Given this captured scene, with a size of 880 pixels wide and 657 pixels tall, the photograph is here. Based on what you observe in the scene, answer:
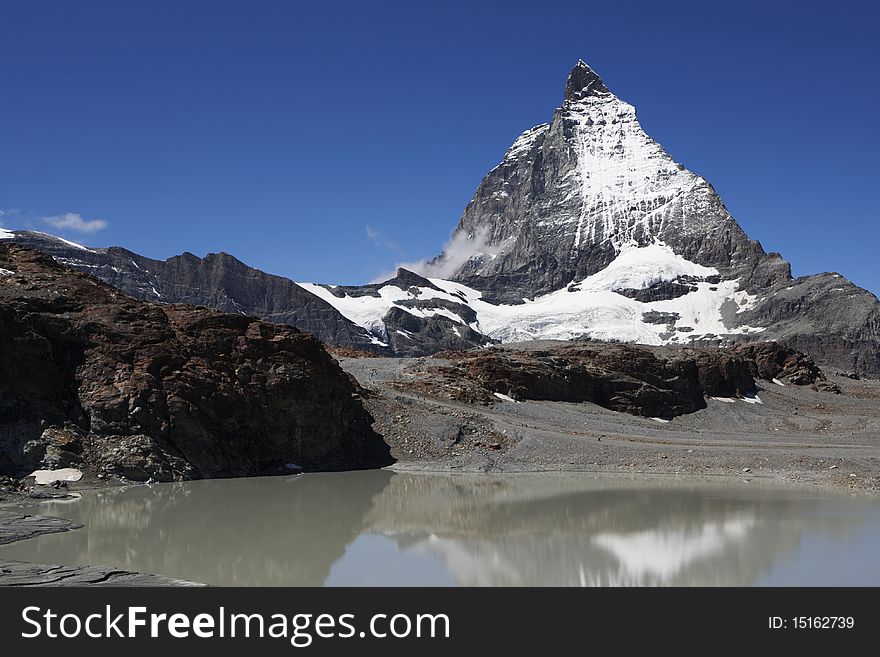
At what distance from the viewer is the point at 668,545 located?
19.9 meters

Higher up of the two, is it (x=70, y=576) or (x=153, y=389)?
(x=153, y=389)

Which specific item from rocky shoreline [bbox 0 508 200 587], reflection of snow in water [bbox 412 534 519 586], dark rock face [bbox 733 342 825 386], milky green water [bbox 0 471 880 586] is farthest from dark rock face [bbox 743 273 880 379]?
rocky shoreline [bbox 0 508 200 587]

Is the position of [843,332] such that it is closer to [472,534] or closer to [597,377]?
[597,377]

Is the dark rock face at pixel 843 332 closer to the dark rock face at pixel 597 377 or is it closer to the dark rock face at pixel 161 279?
the dark rock face at pixel 161 279

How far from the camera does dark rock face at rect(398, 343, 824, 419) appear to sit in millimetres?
60062

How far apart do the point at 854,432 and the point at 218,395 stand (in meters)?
47.2

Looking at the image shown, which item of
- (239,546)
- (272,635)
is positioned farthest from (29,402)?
(272,635)

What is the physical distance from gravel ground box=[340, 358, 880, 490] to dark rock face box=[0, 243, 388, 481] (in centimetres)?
297

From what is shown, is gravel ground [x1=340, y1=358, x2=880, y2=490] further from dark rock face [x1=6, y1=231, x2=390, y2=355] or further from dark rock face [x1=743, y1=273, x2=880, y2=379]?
dark rock face [x1=6, y1=231, x2=390, y2=355]

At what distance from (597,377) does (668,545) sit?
167 feet

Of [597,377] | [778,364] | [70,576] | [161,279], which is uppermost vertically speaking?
[161,279]

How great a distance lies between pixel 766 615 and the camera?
1159 cm

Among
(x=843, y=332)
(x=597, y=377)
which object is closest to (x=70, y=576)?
(x=597, y=377)

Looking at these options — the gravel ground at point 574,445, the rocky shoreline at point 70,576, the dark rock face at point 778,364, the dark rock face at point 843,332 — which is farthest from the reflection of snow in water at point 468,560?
the dark rock face at point 843,332
